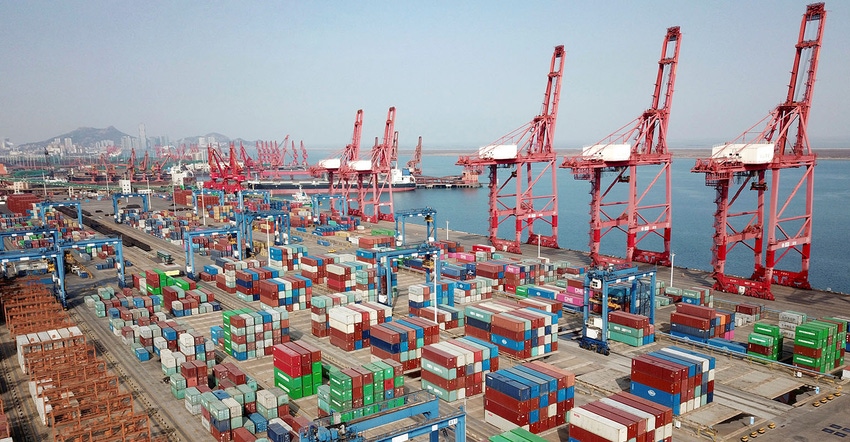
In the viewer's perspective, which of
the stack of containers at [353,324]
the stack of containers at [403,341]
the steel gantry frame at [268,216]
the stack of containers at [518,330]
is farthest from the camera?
the steel gantry frame at [268,216]

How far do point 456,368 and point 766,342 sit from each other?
1849 cm

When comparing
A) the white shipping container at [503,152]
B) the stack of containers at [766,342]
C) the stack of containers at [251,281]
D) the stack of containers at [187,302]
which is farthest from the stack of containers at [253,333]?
the white shipping container at [503,152]

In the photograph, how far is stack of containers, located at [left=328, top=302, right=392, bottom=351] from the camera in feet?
113

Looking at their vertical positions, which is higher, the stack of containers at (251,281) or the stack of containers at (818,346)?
the stack of containers at (818,346)

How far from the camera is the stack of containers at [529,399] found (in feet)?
77.9

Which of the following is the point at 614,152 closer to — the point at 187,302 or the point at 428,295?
the point at 428,295

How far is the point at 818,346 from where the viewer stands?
29984mm

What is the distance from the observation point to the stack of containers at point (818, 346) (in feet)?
98.6

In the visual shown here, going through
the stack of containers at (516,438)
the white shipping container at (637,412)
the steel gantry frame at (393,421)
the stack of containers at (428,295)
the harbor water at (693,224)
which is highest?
the steel gantry frame at (393,421)

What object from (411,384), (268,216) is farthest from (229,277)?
(411,384)

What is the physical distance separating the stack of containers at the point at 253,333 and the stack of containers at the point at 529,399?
15.0 meters

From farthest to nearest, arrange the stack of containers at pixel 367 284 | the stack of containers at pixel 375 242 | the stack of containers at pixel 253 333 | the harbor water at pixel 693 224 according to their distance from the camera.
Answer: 1. the harbor water at pixel 693 224
2. the stack of containers at pixel 375 242
3. the stack of containers at pixel 367 284
4. the stack of containers at pixel 253 333

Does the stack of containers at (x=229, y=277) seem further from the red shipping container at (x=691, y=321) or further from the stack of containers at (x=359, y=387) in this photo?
the red shipping container at (x=691, y=321)

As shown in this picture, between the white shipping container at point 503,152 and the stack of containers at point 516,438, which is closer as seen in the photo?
the stack of containers at point 516,438
